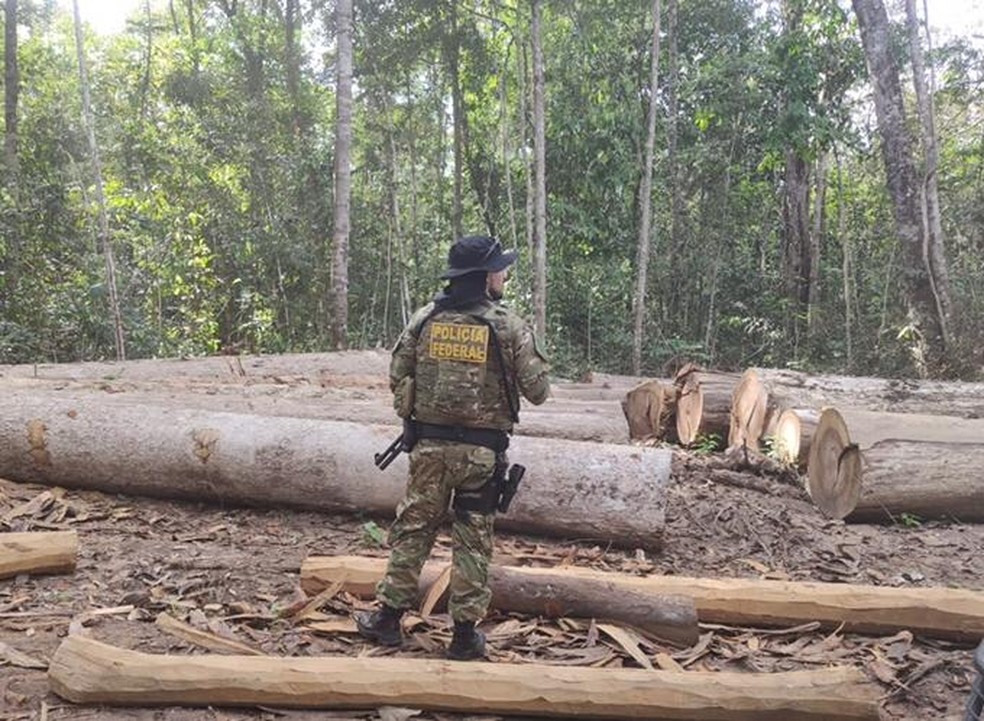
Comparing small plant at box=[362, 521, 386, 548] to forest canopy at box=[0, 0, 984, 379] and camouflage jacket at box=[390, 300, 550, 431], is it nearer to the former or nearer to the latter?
camouflage jacket at box=[390, 300, 550, 431]

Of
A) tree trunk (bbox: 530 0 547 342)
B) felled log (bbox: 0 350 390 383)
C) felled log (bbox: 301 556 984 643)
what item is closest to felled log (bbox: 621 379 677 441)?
felled log (bbox: 0 350 390 383)

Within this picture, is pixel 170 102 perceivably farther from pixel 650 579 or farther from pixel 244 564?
pixel 650 579

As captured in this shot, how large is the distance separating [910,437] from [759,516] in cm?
164

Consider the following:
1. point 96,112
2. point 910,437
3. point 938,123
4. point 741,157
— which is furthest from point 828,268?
point 96,112

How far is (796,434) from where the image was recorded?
22.0 ft

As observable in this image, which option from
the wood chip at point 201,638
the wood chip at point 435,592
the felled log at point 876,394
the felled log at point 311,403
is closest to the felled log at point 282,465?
the felled log at point 311,403

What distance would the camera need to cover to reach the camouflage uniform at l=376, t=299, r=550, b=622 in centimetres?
370

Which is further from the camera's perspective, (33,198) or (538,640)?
(33,198)

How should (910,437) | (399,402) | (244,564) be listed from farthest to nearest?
1. (910,437)
2. (244,564)
3. (399,402)

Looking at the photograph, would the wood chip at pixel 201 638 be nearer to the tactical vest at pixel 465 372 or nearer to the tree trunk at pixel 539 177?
the tactical vest at pixel 465 372

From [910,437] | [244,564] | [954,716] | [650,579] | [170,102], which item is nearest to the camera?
[954,716]

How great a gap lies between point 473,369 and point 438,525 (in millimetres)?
821

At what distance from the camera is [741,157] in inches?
637

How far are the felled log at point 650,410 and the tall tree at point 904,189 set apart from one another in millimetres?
5870
